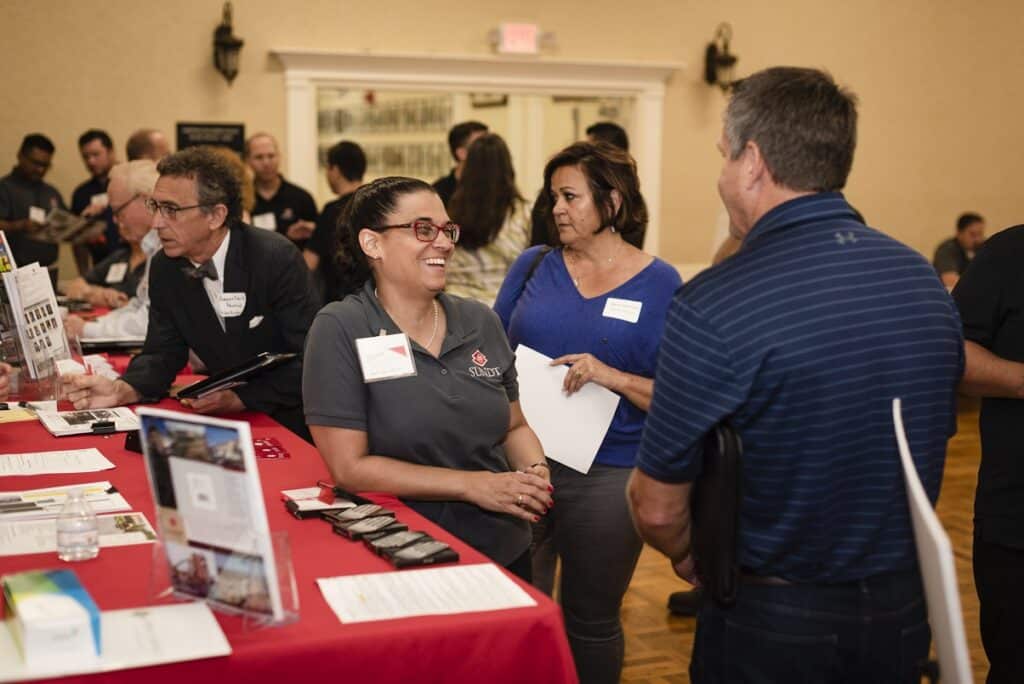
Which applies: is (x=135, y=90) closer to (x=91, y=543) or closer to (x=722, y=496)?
(x=91, y=543)

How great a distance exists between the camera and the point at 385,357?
2465mm

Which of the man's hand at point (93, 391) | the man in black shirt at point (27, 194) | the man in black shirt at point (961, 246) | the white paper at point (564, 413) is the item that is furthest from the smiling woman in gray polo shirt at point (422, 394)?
the man in black shirt at point (961, 246)

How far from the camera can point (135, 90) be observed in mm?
8602

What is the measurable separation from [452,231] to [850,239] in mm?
1119

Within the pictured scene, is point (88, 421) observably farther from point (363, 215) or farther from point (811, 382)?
point (811, 382)

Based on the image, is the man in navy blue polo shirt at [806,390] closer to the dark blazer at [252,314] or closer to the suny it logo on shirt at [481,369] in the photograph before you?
the suny it logo on shirt at [481,369]

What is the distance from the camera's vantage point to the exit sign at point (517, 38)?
30.5ft

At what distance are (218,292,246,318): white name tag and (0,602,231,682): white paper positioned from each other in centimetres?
177

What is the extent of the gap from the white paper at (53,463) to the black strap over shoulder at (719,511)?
1.52 m

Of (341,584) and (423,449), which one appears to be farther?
(423,449)

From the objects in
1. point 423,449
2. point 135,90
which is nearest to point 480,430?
point 423,449

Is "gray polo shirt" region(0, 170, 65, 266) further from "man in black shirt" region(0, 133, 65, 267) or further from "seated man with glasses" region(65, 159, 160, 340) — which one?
"seated man with glasses" region(65, 159, 160, 340)

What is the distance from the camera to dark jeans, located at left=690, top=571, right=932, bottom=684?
5.76ft

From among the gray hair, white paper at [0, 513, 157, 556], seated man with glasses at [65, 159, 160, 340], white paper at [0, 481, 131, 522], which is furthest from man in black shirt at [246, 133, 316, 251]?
the gray hair
